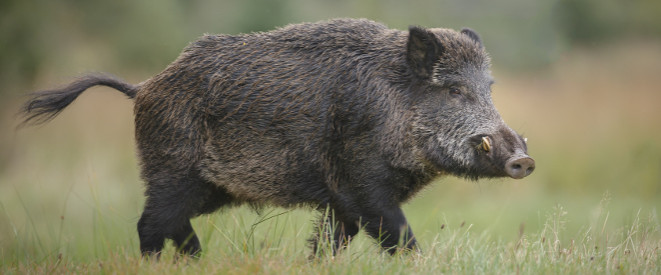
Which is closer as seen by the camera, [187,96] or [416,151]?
[416,151]

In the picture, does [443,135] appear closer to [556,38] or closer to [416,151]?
[416,151]

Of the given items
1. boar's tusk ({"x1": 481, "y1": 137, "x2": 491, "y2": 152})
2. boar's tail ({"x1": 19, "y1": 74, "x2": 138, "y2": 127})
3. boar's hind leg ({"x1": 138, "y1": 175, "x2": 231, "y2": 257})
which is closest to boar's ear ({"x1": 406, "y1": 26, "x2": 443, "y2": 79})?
boar's tusk ({"x1": 481, "y1": 137, "x2": 491, "y2": 152})

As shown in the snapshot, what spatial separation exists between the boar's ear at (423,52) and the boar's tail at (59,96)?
→ 6.51ft

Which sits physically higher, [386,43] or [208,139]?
[386,43]

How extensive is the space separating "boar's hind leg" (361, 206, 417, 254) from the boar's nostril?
716mm

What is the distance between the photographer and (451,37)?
15.6 feet

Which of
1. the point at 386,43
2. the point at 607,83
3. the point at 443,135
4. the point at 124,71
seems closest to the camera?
the point at 443,135

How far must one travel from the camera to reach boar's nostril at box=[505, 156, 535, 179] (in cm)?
403

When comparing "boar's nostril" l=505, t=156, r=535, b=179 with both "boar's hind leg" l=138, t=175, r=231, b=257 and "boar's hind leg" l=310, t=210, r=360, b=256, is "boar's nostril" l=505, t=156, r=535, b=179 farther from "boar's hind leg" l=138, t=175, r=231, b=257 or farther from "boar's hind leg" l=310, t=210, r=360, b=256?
"boar's hind leg" l=138, t=175, r=231, b=257

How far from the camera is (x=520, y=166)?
13.3 ft

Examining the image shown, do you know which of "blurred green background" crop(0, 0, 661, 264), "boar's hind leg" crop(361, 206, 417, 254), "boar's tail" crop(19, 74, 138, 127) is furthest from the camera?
"blurred green background" crop(0, 0, 661, 264)

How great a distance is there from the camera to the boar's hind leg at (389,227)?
445 cm

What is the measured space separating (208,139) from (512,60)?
12.3 metres

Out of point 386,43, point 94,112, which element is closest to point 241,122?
point 386,43
